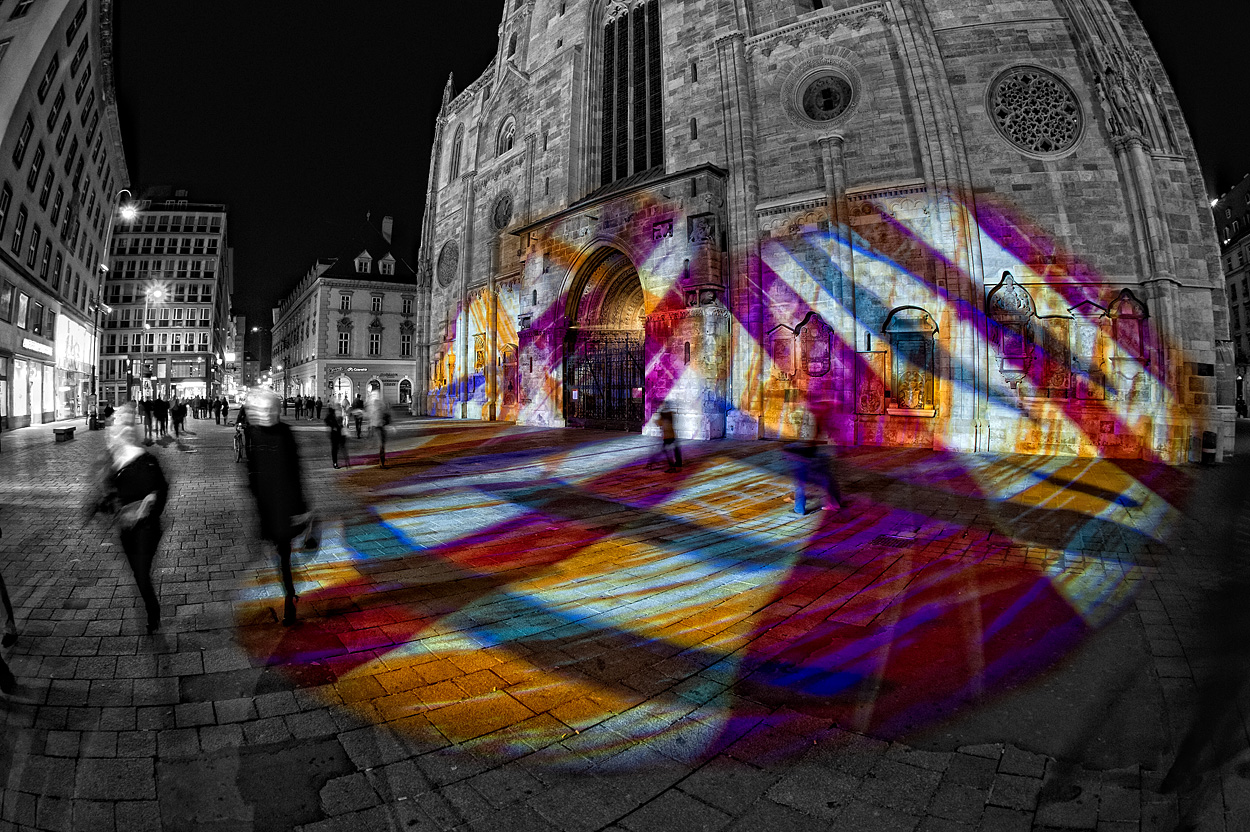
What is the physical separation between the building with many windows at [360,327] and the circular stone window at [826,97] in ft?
141

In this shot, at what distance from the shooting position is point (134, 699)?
2.90 m

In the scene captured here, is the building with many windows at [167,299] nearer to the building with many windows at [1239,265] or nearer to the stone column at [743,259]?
the stone column at [743,259]

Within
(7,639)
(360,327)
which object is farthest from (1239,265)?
(360,327)

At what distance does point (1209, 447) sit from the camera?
12945mm

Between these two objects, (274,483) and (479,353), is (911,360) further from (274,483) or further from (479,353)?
(479,353)

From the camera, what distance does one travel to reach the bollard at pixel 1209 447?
42.4 feet

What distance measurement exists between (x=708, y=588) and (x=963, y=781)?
2647 mm

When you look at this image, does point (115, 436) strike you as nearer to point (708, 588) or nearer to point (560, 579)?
point (560, 579)

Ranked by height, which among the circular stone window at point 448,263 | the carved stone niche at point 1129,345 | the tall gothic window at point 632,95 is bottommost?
the carved stone niche at point 1129,345

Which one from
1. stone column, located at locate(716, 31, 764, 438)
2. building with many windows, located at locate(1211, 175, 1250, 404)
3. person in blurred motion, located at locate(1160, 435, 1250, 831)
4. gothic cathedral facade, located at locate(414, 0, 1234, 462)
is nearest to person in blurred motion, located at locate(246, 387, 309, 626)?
person in blurred motion, located at locate(1160, 435, 1250, 831)

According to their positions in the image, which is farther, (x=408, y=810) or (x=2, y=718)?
(x=2, y=718)

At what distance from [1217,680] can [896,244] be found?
16.2 metres

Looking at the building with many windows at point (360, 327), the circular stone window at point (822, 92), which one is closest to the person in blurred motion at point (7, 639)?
the circular stone window at point (822, 92)

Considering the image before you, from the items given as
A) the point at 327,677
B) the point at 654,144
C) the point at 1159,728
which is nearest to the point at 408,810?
the point at 327,677
